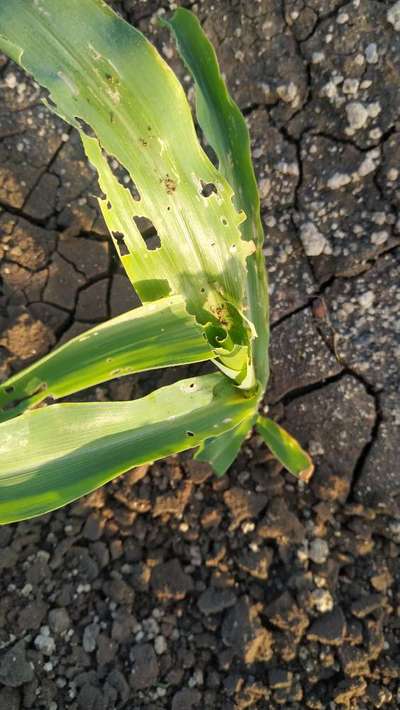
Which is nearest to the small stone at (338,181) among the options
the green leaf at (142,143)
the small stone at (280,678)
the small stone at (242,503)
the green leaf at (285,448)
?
the green leaf at (142,143)

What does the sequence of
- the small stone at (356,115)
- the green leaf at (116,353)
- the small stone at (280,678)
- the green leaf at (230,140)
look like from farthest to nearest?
1. the small stone at (356,115)
2. the small stone at (280,678)
3. the green leaf at (230,140)
4. the green leaf at (116,353)

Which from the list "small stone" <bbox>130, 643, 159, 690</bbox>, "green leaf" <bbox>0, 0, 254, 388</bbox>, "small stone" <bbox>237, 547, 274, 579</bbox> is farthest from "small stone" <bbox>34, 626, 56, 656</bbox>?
"green leaf" <bbox>0, 0, 254, 388</bbox>

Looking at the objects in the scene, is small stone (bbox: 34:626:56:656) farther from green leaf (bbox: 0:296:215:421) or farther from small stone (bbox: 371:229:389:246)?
small stone (bbox: 371:229:389:246)

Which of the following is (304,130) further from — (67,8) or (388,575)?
(388,575)

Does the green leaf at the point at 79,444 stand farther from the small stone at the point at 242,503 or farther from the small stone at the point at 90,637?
the small stone at the point at 90,637

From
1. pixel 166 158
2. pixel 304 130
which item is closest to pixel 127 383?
pixel 166 158
